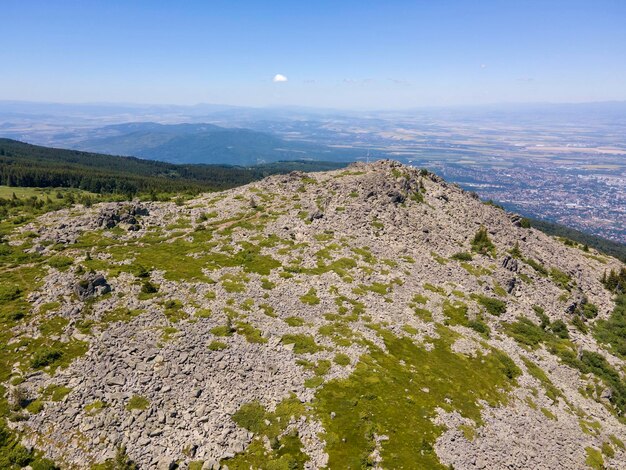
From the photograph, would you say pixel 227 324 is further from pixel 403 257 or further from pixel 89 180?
pixel 89 180

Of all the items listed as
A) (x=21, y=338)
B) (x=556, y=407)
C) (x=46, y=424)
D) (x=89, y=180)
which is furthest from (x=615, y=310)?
(x=89, y=180)

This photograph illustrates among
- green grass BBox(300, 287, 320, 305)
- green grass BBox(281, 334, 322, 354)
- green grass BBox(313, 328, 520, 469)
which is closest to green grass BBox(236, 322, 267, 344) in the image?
green grass BBox(281, 334, 322, 354)

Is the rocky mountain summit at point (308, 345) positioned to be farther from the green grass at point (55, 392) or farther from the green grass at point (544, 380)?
the green grass at point (544, 380)

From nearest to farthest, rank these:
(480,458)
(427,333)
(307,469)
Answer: (307,469) → (480,458) → (427,333)

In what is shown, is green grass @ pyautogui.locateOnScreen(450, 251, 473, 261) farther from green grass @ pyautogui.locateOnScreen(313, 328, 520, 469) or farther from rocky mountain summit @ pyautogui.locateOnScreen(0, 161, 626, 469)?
green grass @ pyautogui.locateOnScreen(313, 328, 520, 469)

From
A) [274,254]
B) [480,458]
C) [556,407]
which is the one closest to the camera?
[480,458]

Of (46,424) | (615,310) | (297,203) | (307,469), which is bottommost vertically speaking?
(615,310)

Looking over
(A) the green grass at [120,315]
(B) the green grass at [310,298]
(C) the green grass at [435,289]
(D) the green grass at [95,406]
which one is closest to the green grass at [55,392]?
(D) the green grass at [95,406]
